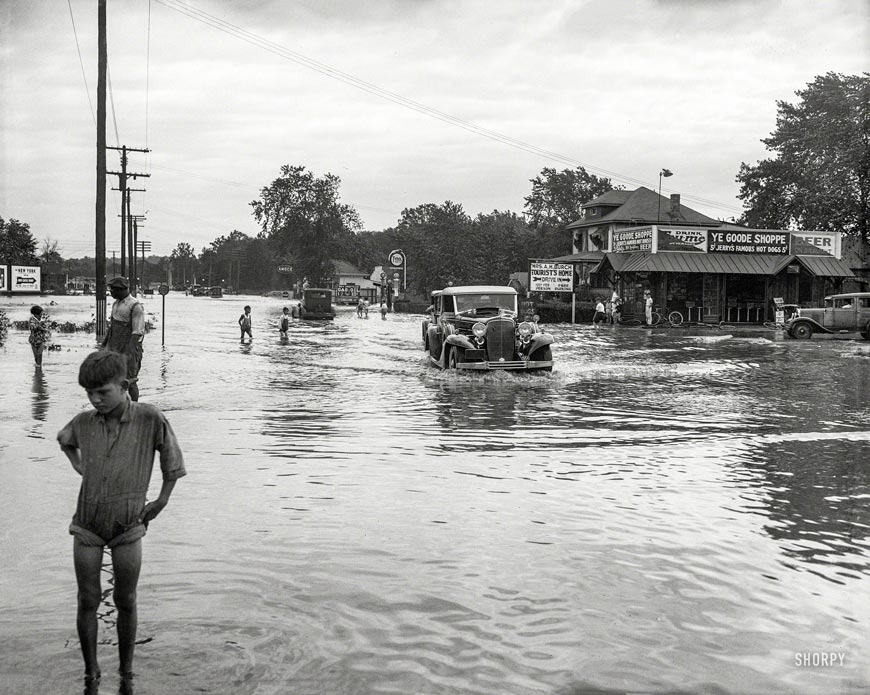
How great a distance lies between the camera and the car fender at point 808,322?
3397cm

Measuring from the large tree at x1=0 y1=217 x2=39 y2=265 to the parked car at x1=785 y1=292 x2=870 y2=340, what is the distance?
130ft

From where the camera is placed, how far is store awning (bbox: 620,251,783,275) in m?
44.5

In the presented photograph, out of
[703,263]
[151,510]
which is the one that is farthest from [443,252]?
[151,510]

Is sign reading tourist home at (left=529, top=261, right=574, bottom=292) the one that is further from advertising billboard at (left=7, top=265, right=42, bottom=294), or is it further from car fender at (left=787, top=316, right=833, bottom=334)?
advertising billboard at (left=7, top=265, right=42, bottom=294)

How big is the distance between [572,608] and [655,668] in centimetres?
78

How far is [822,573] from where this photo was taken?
5.46 meters

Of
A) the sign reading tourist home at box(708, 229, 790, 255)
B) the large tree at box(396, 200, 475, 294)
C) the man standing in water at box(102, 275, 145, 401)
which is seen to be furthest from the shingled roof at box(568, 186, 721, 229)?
the man standing in water at box(102, 275, 145, 401)

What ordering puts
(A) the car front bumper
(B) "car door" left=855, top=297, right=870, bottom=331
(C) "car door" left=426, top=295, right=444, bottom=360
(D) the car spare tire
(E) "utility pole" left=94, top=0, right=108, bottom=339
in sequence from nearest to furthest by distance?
(A) the car front bumper, (C) "car door" left=426, top=295, right=444, bottom=360, (E) "utility pole" left=94, top=0, right=108, bottom=339, (B) "car door" left=855, top=297, right=870, bottom=331, (D) the car spare tire

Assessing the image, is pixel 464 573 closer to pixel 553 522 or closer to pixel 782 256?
pixel 553 522

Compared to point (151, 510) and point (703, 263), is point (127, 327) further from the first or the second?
point (703, 263)

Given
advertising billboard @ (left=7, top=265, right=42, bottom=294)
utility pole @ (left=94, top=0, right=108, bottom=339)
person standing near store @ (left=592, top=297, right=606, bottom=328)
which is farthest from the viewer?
person standing near store @ (left=592, top=297, right=606, bottom=328)

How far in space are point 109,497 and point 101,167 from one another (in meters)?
22.7

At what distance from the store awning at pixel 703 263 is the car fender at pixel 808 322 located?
10.3 m

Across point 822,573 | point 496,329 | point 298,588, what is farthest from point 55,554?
point 496,329
